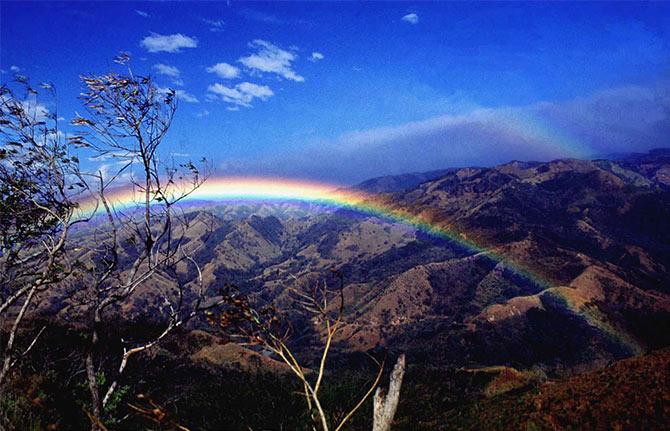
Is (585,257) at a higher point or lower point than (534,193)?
lower

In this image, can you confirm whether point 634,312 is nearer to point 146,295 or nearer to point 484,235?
point 484,235

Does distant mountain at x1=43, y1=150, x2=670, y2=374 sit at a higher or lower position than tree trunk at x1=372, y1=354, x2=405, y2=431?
lower

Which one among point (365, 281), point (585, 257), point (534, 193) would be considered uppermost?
point (534, 193)

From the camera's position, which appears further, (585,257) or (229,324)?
(585,257)

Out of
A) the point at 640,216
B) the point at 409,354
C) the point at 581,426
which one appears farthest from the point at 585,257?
the point at 581,426

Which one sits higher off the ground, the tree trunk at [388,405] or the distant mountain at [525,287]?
the tree trunk at [388,405]

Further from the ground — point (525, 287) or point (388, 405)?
point (388, 405)

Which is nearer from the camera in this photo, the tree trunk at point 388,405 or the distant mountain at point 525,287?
the tree trunk at point 388,405

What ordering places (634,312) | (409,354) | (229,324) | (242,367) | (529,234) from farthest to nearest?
1. (529,234)
2. (634,312)
3. (409,354)
4. (242,367)
5. (229,324)

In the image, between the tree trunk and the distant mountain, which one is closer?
the tree trunk

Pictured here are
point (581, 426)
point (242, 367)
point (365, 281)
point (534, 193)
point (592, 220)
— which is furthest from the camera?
point (534, 193)

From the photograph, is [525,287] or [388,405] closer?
[388,405]
